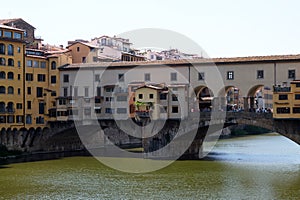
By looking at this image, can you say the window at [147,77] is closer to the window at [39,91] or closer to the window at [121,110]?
the window at [121,110]

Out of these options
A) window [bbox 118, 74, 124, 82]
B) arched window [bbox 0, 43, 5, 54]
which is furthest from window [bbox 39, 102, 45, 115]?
window [bbox 118, 74, 124, 82]

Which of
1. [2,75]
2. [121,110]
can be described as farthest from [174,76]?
[2,75]

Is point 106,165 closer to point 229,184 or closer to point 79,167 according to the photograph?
point 79,167

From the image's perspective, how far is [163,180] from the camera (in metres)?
36.7

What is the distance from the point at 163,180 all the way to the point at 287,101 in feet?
46.4

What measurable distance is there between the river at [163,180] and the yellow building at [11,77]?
7540 millimetres

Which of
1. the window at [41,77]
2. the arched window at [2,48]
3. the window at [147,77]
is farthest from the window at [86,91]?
the arched window at [2,48]

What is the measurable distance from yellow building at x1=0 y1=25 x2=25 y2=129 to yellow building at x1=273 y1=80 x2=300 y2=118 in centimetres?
2592

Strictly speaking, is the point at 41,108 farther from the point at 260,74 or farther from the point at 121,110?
the point at 260,74

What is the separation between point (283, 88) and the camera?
44406 millimetres

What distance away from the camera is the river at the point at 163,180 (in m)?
31.8

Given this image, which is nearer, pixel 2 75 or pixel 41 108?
pixel 2 75

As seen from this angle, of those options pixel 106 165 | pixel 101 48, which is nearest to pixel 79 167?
pixel 106 165

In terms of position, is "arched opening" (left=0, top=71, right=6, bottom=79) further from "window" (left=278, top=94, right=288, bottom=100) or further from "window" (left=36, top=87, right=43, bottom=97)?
"window" (left=278, top=94, right=288, bottom=100)
